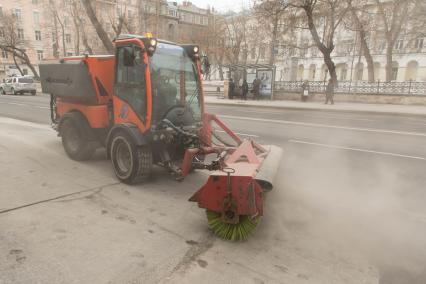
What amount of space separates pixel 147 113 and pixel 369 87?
2299cm

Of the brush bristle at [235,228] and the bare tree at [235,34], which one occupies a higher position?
the bare tree at [235,34]

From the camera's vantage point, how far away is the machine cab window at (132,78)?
15.9 ft

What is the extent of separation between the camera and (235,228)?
11.4 feet

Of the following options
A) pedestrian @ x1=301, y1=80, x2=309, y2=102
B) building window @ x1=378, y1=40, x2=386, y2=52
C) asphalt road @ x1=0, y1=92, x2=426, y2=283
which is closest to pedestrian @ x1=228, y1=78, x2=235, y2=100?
pedestrian @ x1=301, y1=80, x2=309, y2=102

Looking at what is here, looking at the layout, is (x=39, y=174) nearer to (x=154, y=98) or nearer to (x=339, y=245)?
(x=154, y=98)

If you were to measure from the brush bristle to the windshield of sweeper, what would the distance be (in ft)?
7.09

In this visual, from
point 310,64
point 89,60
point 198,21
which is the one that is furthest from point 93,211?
point 198,21

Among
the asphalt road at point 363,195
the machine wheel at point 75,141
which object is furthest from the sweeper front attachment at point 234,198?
the machine wheel at point 75,141

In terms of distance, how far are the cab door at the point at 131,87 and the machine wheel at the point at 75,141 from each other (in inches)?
45.6

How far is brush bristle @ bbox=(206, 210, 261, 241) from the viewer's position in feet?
11.4

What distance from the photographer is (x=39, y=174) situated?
5.55 meters

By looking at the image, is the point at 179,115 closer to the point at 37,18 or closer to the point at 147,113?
the point at 147,113

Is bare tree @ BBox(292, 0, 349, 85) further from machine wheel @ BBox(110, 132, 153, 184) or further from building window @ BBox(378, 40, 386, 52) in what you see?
machine wheel @ BBox(110, 132, 153, 184)

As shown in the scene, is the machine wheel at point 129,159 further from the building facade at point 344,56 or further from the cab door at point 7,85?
the building facade at point 344,56
